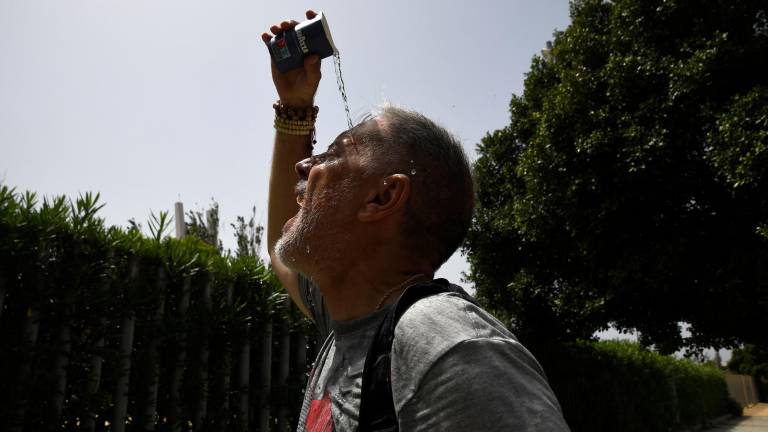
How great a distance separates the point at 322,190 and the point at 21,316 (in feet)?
7.75

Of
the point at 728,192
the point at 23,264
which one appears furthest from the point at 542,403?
the point at 728,192

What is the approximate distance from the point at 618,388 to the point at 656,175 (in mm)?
6612

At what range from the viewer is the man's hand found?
2094 mm

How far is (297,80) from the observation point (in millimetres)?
2139

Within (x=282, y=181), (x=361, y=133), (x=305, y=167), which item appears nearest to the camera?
(x=361, y=133)

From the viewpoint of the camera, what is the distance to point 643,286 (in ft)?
30.1

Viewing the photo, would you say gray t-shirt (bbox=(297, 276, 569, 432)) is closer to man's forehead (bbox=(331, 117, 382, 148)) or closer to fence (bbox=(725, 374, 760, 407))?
man's forehead (bbox=(331, 117, 382, 148))

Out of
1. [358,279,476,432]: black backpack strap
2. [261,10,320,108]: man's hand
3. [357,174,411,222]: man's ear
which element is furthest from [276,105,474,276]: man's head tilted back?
[261,10,320,108]: man's hand

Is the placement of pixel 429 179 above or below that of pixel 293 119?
below

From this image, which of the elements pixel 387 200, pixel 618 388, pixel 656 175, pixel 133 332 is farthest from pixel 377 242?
pixel 618 388

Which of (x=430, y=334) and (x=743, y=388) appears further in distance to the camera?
(x=743, y=388)

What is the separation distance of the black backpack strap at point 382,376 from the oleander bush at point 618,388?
10315 millimetres

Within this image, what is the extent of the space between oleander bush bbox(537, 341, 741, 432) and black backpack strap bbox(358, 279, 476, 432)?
406 inches

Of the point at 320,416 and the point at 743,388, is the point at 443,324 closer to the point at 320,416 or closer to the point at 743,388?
the point at 320,416
